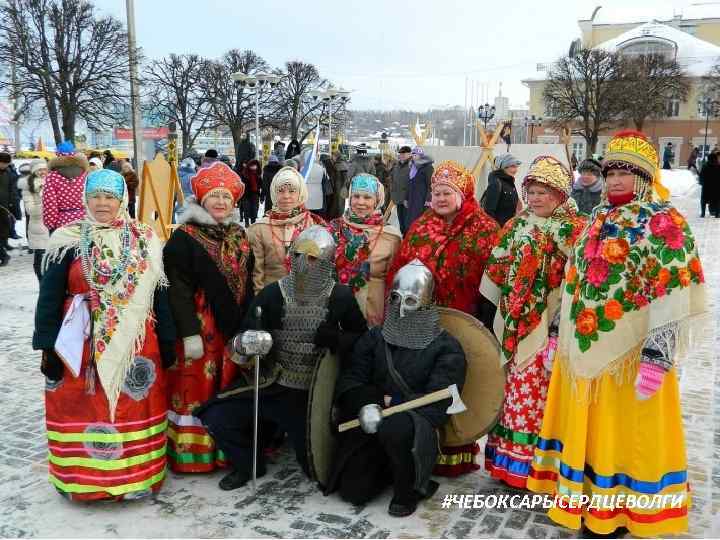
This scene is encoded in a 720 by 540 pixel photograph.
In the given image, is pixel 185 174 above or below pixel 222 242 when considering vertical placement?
above

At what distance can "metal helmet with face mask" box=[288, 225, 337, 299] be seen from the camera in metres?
3.74

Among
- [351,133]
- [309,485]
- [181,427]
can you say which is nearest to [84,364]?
[181,427]

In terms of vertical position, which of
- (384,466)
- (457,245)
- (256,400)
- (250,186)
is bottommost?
(384,466)

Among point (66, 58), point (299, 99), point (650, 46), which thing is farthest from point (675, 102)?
point (66, 58)

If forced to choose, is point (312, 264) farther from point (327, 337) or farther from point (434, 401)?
point (434, 401)

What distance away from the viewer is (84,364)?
3.48 m

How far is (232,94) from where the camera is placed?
3869 centimetres

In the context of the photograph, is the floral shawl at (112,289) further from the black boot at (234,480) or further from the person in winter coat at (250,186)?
the person in winter coat at (250,186)

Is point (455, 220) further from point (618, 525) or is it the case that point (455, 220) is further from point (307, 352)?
point (618, 525)

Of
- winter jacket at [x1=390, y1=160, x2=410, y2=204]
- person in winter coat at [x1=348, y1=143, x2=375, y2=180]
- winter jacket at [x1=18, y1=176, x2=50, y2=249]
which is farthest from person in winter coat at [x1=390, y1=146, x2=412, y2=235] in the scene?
winter jacket at [x1=18, y1=176, x2=50, y2=249]

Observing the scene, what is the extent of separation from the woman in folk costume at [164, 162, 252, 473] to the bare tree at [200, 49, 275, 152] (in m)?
34.3

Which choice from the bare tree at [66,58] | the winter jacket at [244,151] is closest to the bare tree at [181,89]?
the bare tree at [66,58]

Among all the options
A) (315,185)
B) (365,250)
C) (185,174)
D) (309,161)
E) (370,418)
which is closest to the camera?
(370,418)

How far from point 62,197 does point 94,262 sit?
11.6ft
